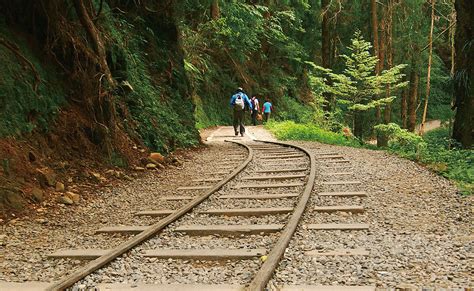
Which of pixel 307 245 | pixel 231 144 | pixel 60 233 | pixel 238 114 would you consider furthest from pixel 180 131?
pixel 307 245

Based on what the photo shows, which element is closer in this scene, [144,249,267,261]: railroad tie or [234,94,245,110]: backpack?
[144,249,267,261]: railroad tie

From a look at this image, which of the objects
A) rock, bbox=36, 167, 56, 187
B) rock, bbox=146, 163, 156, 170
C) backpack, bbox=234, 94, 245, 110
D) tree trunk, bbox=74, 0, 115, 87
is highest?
tree trunk, bbox=74, 0, 115, 87

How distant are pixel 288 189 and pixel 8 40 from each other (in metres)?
5.32

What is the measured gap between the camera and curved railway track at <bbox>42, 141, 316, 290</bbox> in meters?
4.04

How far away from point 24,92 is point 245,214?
14.2 ft

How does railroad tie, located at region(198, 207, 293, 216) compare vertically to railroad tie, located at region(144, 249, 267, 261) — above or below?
above

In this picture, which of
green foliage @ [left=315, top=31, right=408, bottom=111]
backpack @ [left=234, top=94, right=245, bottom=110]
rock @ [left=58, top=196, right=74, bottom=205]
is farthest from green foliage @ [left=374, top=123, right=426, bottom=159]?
rock @ [left=58, top=196, right=74, bottom=205]

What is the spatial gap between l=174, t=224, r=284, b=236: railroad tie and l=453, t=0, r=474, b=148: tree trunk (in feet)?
23.1

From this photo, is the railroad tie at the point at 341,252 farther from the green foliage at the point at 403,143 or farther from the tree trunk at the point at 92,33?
the green foliage at the point at 403,143

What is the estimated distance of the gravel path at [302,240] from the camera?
12.7 feet

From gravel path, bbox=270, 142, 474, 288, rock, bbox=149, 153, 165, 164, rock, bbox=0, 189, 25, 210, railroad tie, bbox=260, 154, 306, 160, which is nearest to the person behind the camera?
gravel path, bbox=270, 142, 474, 288

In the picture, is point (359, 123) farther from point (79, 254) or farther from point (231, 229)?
point (79, 254)

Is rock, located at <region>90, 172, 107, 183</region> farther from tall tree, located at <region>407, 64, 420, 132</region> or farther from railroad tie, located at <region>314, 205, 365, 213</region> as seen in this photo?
tall tree, located at <region>407, 64, 420, 132</region>

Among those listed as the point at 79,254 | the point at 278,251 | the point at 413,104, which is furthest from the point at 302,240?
the point at 413,104
